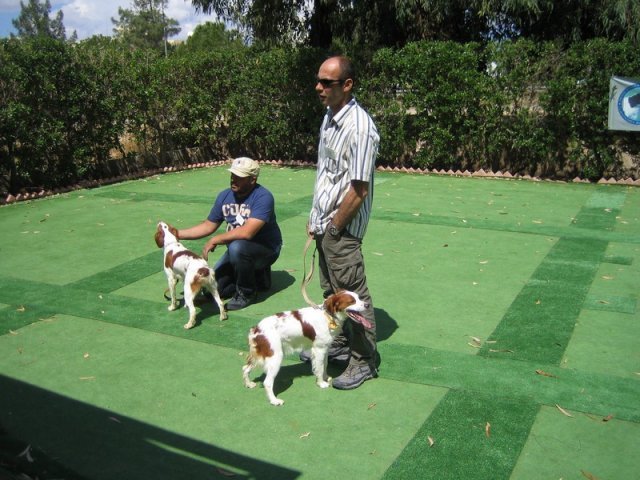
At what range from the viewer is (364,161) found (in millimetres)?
3787

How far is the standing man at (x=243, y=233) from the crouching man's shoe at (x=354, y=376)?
1.62m

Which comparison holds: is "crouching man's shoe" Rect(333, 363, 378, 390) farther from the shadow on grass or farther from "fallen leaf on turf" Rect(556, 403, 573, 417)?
"fallen leaf on turf" Rect(556, 403, 573, 417)

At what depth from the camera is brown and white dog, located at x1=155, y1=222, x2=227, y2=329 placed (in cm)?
507

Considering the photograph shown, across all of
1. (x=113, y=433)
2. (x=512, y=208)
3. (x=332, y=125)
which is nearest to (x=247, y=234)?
(x=332, y=125)

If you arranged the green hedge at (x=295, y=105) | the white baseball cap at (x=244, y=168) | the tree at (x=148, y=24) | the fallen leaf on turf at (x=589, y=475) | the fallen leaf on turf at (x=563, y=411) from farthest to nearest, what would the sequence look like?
the tree at (x=148, y=24) → the green hedge at (x=295, y=105) → the white baseball cap at (x=244, y=168) → the fallen leaf on turf at (x=563, y=411) → the fallen leaf on turf at (x=589, y=475)

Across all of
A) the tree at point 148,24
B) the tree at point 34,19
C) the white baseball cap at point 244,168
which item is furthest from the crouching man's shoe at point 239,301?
the tree at point 34,19

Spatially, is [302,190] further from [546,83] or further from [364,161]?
[364,161]

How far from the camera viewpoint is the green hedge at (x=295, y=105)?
11000 millimetres

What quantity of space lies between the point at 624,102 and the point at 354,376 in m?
8.83

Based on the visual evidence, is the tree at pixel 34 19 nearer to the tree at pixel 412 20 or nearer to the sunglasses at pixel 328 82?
the tree at pixel 412 20

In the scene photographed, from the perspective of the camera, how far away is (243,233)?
17.7 ft

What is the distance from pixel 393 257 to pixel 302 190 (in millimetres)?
4409

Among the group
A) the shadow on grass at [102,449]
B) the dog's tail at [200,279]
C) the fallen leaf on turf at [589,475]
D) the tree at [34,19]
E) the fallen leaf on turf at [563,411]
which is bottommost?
the shadow on grass at [102,449]

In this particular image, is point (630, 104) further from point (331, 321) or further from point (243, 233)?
point (331, 321)
